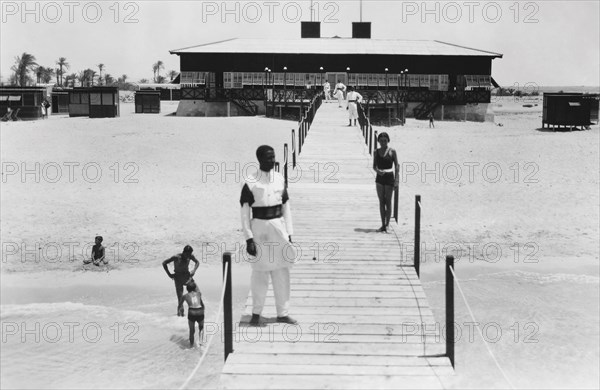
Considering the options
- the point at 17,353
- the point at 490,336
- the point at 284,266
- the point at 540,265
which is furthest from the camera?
the point at 540,265

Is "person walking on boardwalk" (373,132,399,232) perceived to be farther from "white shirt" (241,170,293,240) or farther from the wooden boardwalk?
"white shirt" (241,170,293,240)

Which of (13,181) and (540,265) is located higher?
(13,181)

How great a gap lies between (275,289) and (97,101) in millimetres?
45608

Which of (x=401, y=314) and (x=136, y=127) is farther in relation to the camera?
(x=136, y=127)

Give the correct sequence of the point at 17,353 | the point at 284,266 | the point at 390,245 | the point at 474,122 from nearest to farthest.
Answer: the point at 284,266 < the point at 390,245 < the point at 17,353 < the point at 474,122

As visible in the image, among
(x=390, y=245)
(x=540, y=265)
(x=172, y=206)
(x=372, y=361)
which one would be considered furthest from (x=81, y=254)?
(x=372, y=361)

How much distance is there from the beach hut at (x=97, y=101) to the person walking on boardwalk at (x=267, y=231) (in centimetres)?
4467

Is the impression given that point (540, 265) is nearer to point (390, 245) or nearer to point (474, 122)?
point (390, 245)

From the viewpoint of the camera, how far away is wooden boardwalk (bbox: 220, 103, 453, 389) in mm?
7336

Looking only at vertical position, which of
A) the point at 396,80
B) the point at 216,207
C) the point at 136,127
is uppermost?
the point at 396,80

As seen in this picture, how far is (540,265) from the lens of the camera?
19.6 metres

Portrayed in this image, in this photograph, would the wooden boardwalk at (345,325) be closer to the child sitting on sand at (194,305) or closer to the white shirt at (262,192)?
the white shirt at (262,192)

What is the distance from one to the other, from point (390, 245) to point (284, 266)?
11.7ft

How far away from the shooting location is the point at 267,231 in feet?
27.5
